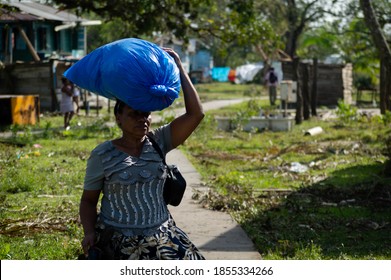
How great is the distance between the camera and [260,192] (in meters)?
10.9

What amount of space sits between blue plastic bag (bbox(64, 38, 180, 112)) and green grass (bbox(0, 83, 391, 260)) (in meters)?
2.65

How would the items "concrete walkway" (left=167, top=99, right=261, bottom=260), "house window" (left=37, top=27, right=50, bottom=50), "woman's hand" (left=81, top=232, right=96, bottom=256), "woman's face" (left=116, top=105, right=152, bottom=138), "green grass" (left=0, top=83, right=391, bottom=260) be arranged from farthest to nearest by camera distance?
"house window" (left=37, top=27, right=50, bottom=50)
"green grass" (left=0, top=83, right=391, bottom=260)
"concrete walkway" (left=167, top=99, right=261, bottom=260)
"woman's face" (left=116, top=105, right=152, bottom=138)
"woman's hand" (left=81, top=232, right=96, bottom=256)

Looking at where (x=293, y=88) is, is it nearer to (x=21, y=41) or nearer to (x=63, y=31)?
(x=21, y=41)

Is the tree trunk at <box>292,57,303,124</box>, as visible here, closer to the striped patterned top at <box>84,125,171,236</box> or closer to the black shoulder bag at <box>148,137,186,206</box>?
the black shoulder bag at <box>148,137,186,206</box>

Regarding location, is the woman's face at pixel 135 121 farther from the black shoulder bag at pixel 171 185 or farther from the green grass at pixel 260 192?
the green grass at pixel 260 192

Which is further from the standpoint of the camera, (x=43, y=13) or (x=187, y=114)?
(x=43, y=13)

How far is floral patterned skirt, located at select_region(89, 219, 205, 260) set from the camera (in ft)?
15.1

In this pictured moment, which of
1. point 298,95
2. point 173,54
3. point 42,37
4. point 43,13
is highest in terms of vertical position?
point 43,13

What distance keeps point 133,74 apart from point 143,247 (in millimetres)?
985

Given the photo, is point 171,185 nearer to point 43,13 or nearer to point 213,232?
point 213,232

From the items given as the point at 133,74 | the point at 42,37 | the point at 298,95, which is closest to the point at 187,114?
the point at 133,74

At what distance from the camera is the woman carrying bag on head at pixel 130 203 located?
464 cm

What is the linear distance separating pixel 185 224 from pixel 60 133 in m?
11.1

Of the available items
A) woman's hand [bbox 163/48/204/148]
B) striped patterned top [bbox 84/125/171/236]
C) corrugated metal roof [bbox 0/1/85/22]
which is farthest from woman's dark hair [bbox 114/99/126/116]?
corrugated metal roof [bbox 0/1/85/22]
